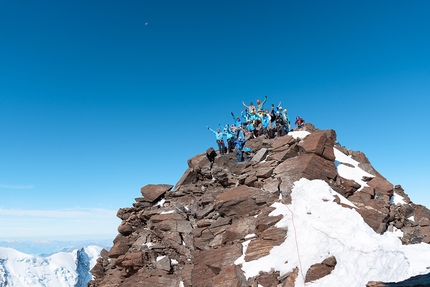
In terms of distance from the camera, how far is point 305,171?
2316cm

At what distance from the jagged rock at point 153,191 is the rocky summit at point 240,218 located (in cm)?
10

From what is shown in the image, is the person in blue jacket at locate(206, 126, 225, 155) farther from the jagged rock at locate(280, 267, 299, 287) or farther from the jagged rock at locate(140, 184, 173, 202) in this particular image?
the jagged rock at locate(280, 267, 299, 287)

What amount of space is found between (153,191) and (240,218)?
1161 cm

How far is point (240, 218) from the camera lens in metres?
22.2

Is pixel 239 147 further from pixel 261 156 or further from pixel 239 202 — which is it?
pixel 239 202

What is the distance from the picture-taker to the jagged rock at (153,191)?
2998 cm

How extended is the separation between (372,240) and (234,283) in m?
7.35

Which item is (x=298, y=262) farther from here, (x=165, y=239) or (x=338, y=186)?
(x=165, y=239)

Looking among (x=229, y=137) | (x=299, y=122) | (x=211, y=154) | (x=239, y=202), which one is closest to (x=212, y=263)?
(x=239, y=202)

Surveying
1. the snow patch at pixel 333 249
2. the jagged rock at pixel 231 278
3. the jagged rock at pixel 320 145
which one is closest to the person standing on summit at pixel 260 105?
the jagged rock at pixel 320 145

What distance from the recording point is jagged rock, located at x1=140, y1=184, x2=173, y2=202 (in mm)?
29984

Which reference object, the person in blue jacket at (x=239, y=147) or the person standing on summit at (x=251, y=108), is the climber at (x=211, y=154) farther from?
the person standing on summit at (x=251, y=108)

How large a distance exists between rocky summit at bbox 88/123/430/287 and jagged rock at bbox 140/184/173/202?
0.10m

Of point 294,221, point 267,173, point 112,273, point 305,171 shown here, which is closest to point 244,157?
point 267,173
